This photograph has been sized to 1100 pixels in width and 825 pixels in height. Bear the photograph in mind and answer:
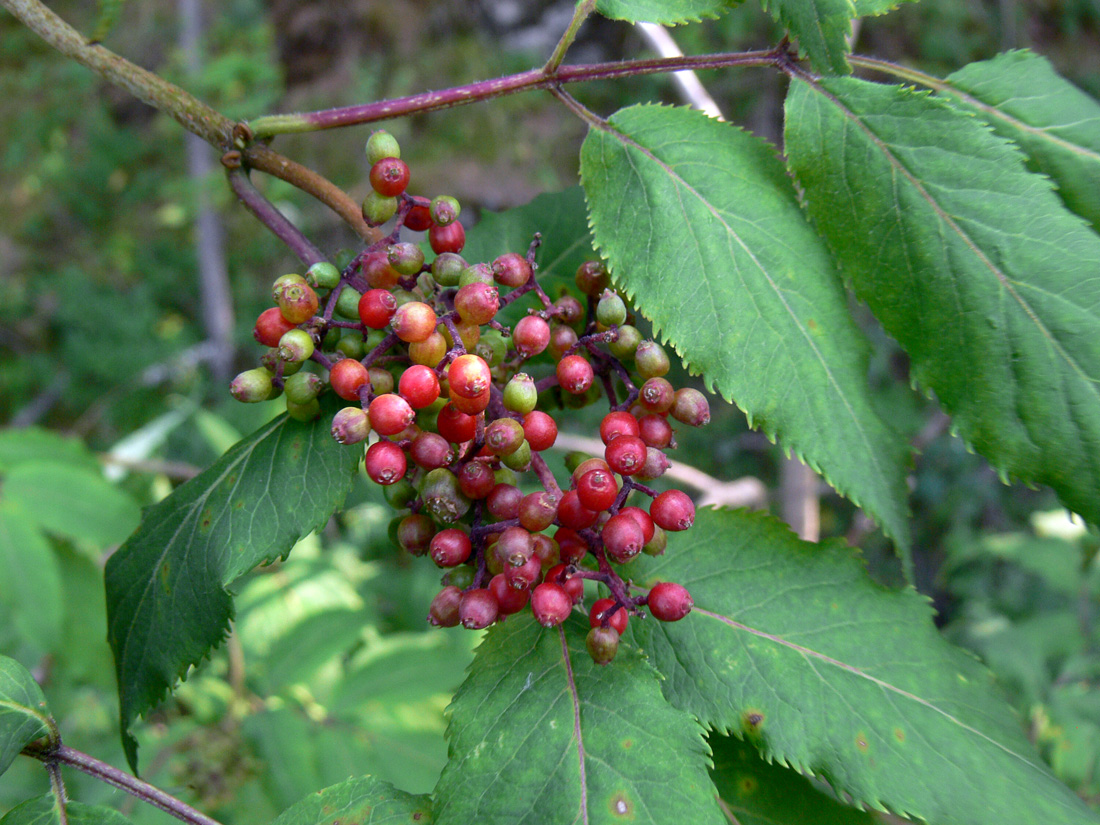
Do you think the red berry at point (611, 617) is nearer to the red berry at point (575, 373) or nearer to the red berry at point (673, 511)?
the red berry at point (673, 511)

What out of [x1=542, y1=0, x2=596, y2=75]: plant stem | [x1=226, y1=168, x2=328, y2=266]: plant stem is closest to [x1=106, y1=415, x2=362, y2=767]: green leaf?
[x1=226, y1=168, x2=328, y2=266]: plant stem

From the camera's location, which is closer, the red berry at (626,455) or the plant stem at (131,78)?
the red berry at (626,455)

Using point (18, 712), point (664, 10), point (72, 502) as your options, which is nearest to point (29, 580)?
point (72, 502)

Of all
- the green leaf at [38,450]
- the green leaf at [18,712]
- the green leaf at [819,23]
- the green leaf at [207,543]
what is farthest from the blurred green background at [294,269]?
the green leaf at [819,23]

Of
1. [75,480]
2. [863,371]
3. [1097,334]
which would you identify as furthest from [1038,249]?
[75,480]

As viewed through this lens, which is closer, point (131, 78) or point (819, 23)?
point (819, 23)

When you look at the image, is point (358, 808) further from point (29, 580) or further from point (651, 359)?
point (29, 580)
